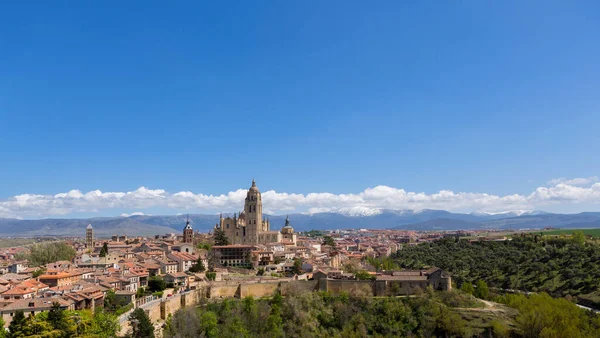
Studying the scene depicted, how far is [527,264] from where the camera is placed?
62281 millimetres

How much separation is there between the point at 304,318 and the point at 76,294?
1649cm

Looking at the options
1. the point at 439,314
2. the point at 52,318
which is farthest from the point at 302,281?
the point at 52,318

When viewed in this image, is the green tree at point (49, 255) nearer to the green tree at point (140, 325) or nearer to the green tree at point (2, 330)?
the green tree at point (2, 330)

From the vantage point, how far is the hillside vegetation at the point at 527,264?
52.3 m

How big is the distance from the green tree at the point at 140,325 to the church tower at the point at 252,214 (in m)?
43.4

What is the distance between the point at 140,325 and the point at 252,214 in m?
45.6

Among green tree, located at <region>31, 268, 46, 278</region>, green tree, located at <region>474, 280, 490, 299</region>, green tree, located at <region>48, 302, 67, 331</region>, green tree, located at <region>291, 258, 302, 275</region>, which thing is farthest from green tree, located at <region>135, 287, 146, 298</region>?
green tree, located at <region>474, 280, 490, 299</region>

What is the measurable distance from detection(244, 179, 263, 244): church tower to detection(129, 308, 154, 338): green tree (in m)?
43.4

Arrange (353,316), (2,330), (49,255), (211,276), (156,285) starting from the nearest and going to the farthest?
(2,330) → (156,285) → (353,316) → (211,276) → (49,255)

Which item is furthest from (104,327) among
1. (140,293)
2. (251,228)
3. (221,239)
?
(251,228)

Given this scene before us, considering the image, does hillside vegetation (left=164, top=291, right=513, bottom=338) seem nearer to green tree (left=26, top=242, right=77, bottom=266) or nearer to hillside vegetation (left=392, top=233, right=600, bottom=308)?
hillside vegetation (left=392, top=233, right=600, bottom=308)

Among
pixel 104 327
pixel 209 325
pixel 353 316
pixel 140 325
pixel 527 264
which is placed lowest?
pixel 353 316

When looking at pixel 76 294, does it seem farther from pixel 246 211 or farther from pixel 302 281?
pixel 246 211

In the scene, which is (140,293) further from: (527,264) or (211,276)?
(527,264)
